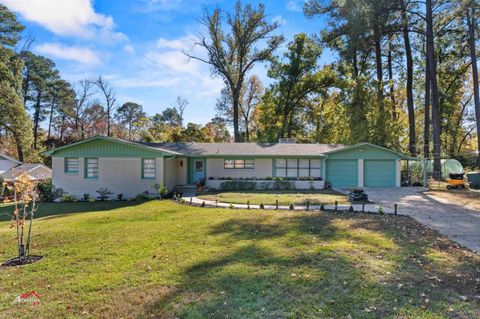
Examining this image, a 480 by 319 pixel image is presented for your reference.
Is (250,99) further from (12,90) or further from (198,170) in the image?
(12,90)

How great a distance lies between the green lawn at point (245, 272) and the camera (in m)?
4.12

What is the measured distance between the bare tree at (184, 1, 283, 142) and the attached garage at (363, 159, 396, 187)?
13938 mm

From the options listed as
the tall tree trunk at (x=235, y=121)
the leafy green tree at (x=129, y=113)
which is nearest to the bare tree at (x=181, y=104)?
the tall tree trunk at (x=235, y=121)

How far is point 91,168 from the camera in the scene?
1714 centimetres

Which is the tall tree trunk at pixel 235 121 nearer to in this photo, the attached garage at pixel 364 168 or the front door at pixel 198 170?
the front door at pixel 198 170

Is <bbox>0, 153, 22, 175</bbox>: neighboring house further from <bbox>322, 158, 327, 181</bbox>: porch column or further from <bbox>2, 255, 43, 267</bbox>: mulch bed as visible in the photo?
<bbox>322, 158, 327, 181</bbox>: porch column

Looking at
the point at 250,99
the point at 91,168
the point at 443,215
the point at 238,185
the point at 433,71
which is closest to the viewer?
the point at 443,215

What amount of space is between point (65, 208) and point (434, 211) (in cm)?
1591

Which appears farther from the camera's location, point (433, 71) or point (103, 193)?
point (433, 71)

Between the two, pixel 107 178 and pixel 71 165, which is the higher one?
pixel 71 165

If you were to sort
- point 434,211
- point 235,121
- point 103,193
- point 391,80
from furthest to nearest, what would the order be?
1. point 235,121
2. point 391,80
3. point 103,193
4. point 434,211

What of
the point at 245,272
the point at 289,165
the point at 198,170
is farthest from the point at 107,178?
the point at 245,272

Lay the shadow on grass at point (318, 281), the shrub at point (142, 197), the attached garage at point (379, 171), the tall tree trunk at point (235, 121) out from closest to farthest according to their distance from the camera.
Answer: the shadow on grass at point (318, 281)
the shrub at point (142, 197)
the attached garage at point (379, 171)
the tall tree trunk at point (235, 121)

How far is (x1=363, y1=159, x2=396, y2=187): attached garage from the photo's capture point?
798 inches
